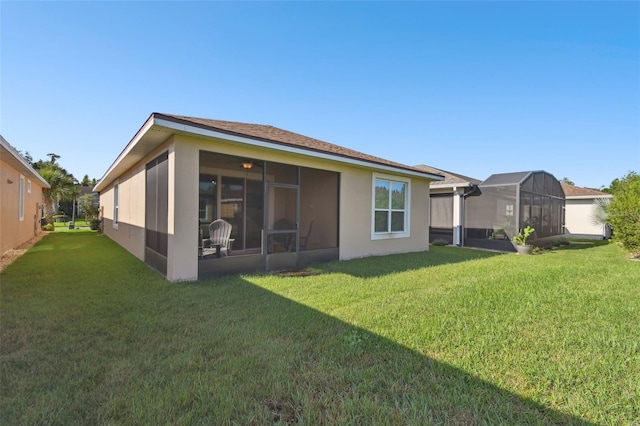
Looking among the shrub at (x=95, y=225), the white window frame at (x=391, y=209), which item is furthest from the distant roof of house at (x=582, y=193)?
the shrub at (x=95, y=225)

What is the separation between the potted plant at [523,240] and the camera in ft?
36.3

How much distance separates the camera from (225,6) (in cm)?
797

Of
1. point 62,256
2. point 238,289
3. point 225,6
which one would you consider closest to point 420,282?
point 238,289

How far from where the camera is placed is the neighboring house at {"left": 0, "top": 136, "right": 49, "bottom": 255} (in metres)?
8.45

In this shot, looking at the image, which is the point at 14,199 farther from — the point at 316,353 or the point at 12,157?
the point at 316,353

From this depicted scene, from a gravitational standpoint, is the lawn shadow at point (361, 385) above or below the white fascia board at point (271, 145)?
below

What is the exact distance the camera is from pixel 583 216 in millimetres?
19547

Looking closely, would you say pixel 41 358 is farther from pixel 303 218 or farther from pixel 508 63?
pixel 508 63

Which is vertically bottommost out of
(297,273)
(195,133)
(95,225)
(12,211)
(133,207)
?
(297,273)

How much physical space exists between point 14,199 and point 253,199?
30.7ft

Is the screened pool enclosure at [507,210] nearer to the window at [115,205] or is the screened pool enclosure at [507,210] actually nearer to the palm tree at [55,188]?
the window at [115,205]

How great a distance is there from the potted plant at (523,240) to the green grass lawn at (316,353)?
6129 mm

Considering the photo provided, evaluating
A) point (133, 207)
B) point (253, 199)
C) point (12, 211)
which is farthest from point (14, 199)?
point (253, 199)

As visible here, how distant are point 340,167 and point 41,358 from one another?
23.4ft
